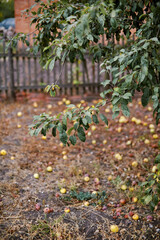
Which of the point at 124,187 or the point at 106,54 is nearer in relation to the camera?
the point at 106,54

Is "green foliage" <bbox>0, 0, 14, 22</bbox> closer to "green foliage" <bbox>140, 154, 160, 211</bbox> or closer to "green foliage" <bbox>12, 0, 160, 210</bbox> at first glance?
"green foliage" <bbox>12, 0, 160, 210</bbox>

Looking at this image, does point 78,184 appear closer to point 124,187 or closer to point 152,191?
point 124,187

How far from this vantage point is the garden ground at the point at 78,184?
84.0 inches

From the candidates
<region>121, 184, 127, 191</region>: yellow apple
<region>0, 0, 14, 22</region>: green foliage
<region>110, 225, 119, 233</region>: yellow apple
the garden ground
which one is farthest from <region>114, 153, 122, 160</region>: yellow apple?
<region>0, 0, 14, 22</region>: green foliage

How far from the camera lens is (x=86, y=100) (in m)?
5.88

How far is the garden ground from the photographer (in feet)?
7.00

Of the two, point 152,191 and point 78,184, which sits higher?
point 152,191

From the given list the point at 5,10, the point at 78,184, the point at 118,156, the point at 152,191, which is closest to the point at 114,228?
the point at 152,191

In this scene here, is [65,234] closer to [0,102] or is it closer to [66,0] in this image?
[66,0]

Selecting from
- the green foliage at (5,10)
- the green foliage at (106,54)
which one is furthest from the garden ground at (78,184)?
the green foliage at (5,10)

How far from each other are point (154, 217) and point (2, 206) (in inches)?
55.8

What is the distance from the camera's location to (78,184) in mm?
2771

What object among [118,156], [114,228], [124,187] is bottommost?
[114,228]

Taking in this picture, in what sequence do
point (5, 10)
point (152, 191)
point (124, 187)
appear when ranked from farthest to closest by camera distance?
point (5, 10) → point (124, 187) → point (152, 191)
